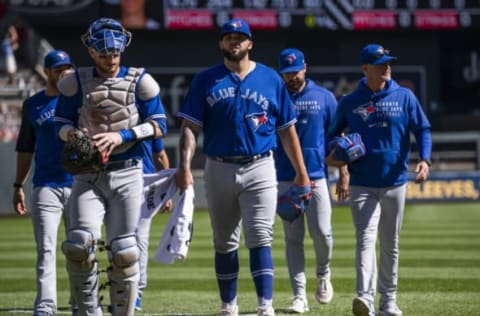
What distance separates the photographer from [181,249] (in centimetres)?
714

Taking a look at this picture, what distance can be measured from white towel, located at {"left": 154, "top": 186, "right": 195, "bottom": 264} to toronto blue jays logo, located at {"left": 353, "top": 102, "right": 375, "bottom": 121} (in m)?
1.74

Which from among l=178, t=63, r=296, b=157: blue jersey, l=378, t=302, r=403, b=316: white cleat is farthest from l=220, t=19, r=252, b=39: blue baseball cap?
l=378, t=302, r=403, b=316: white cleat

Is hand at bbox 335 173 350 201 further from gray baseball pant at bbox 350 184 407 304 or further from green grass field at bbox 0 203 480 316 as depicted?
green grass field at bbox 0 203 480 316

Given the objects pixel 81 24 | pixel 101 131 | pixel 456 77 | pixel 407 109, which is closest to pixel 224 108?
pixel 101 131

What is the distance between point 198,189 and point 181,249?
15.0 meters

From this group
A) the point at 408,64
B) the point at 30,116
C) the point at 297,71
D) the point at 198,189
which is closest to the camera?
the point at 30,116

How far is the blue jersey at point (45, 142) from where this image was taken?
8.25 m

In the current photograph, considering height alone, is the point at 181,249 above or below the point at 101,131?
below

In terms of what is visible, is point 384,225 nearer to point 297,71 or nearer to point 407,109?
point 407,109

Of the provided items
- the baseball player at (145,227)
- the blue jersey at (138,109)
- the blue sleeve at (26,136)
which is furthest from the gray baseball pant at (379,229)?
the blue sleeve at (26,136)

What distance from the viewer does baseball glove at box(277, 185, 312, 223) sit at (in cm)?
793

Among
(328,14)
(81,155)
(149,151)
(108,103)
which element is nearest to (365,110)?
Answer: (149,151)

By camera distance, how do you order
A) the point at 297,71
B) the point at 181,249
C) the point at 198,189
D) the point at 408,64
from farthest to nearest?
the point at 408,64 → the point at 198,189 → the point at 297,71 → the point at 181,249

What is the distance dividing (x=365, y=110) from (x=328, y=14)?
19.1 m
